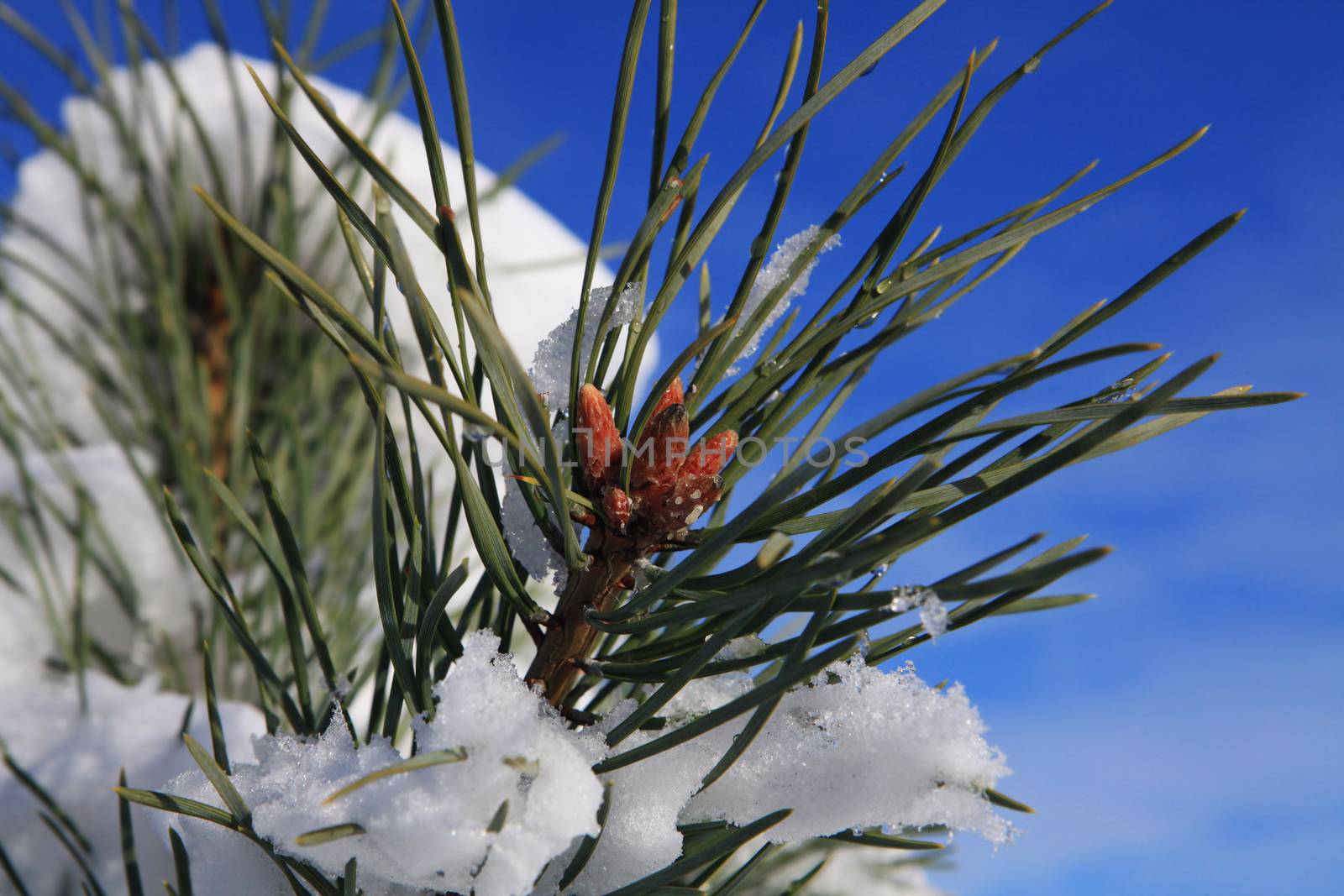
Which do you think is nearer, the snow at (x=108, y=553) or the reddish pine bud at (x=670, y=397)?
the reddish pine bud at (x=670, y=397)

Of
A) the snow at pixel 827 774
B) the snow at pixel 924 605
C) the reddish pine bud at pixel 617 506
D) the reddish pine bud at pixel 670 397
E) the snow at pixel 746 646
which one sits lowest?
the snow at pixel 827 774

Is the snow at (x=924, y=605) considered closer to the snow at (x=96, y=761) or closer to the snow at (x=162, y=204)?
the snow at (x=96, y=761)

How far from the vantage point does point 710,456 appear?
34cm

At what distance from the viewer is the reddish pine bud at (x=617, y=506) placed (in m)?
0.34

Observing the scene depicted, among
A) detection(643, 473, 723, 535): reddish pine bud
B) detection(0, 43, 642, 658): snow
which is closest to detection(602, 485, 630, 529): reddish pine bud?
detection(643, 473, 723, 535): reddish pine bud

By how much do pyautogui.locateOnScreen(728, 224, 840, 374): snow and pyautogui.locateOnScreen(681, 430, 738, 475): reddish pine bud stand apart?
5 centimetres

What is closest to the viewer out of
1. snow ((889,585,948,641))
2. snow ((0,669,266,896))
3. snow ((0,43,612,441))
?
snow ((889,585,948,641))

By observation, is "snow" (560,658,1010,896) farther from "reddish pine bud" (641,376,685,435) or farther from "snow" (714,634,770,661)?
"reddish pine bud" (641,376,685,435)

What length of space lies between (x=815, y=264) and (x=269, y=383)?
754 millimetres

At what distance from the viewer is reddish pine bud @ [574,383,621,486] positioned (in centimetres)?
35

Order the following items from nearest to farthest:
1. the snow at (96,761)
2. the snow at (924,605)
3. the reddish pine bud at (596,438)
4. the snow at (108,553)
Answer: the snow at (924,605) → the reddish pine bud at (596,438) → the snow at (96,761) → the snow at (108,553)

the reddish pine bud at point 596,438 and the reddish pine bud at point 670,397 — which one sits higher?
the reddish pine bud at point 670,397

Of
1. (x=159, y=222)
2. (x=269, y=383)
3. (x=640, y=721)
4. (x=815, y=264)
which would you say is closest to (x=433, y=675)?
(x=640, y=721)

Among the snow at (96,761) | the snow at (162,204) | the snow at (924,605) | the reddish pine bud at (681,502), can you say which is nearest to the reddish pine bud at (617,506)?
the reddish pine bud at (681,502)
